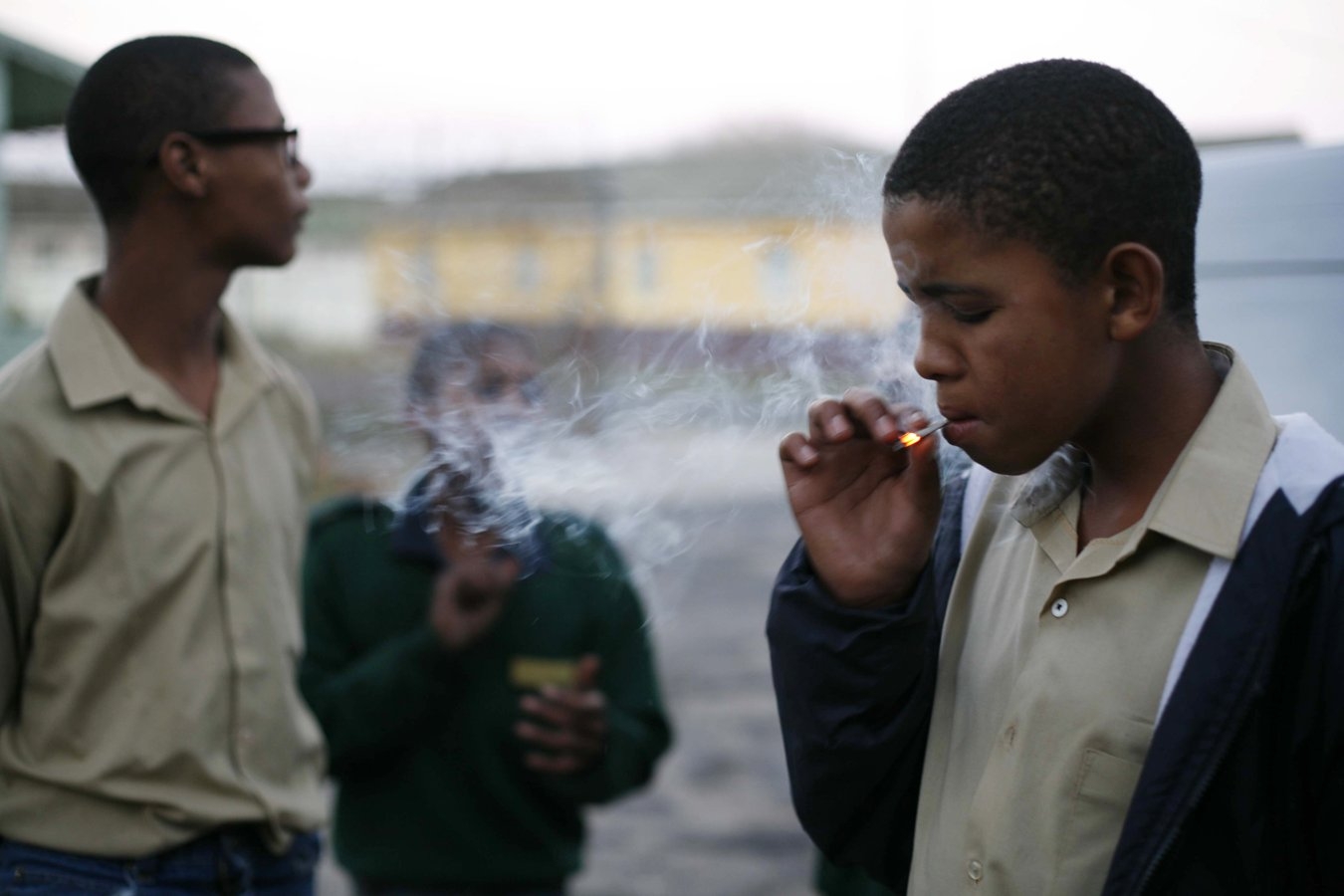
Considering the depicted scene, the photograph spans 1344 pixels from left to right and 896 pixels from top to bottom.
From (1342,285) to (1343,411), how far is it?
0.33 m

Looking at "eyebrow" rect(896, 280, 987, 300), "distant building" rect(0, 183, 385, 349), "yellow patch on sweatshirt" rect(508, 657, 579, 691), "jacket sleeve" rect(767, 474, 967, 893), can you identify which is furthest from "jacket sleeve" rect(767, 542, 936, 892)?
"distant building" rect(0, 183, 385, 349)

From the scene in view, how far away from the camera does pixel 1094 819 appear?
52.5 inches

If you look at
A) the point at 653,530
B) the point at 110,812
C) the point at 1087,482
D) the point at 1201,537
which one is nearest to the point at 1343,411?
the point at 1087,482

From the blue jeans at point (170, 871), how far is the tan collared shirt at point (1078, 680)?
153 centimetres

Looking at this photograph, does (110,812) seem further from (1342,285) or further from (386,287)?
(1342,285)

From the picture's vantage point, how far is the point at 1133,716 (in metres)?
1.33

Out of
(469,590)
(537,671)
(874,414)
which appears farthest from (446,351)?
(874,414)

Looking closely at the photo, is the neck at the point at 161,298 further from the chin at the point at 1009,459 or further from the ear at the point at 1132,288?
the ear at the point at 1132,288

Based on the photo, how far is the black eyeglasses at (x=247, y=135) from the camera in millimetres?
2600

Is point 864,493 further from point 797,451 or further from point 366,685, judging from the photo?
point 366,685

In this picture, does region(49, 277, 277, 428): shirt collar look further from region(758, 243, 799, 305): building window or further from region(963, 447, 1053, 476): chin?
region(963, 447, 1053, 476): chin

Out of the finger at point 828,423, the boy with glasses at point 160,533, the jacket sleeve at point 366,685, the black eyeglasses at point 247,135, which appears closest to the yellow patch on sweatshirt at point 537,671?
the jacket sleeve at point 366,685

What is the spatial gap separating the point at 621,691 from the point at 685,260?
1316 mm

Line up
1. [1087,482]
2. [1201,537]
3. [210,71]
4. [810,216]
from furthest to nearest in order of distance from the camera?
1. [210,71]
2. [810,216]
3. [1087,482]
4. [1201,537]
